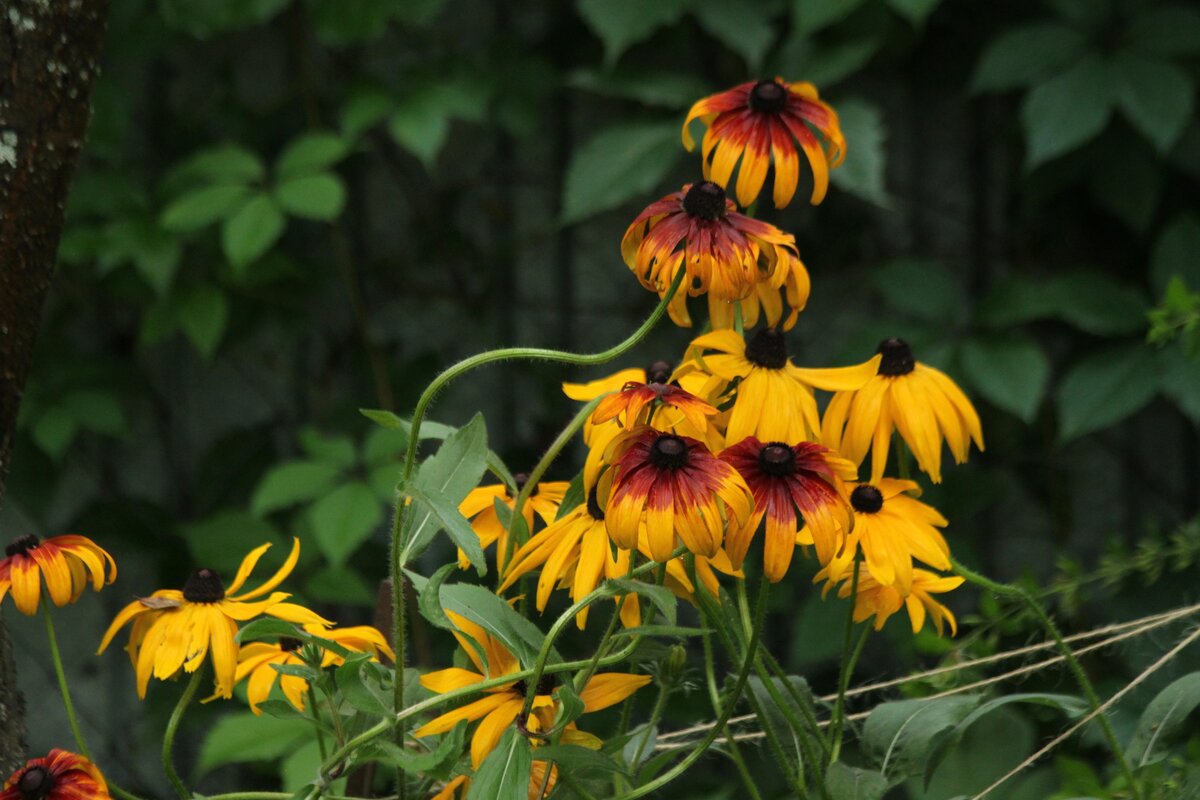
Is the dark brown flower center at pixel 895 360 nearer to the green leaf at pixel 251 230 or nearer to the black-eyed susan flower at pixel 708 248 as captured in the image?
the black-eyed susan flower at pixel 708 248

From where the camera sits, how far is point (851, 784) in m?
0.52

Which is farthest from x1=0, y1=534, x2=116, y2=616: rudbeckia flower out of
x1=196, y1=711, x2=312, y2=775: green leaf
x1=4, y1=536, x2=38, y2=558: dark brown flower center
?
x1=196, y1=711, x2=312, y2=775: green leaf

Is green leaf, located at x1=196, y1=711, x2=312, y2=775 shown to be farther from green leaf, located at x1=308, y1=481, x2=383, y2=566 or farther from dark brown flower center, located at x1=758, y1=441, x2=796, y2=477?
dark brown flower center, located at x1=758, y1=441, x2=796, y2=477

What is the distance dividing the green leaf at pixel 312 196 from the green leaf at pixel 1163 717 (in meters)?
1.05

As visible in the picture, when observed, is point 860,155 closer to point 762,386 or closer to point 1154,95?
point 1154,95

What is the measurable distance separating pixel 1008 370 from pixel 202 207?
0.94m

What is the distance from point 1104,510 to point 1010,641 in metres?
1.12

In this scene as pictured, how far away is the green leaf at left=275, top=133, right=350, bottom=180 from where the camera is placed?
1.55 m

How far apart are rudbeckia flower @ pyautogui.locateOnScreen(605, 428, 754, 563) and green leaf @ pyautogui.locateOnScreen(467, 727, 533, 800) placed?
82 mm

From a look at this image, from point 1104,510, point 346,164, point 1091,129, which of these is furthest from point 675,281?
point 1104,510

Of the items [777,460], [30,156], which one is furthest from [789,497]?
[30,156]

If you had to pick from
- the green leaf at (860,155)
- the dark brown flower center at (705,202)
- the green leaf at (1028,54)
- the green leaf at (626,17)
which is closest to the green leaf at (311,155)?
the green leaf at (626,17)

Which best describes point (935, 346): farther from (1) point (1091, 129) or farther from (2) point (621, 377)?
(2) point (621, 377)

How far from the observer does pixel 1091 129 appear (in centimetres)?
154
